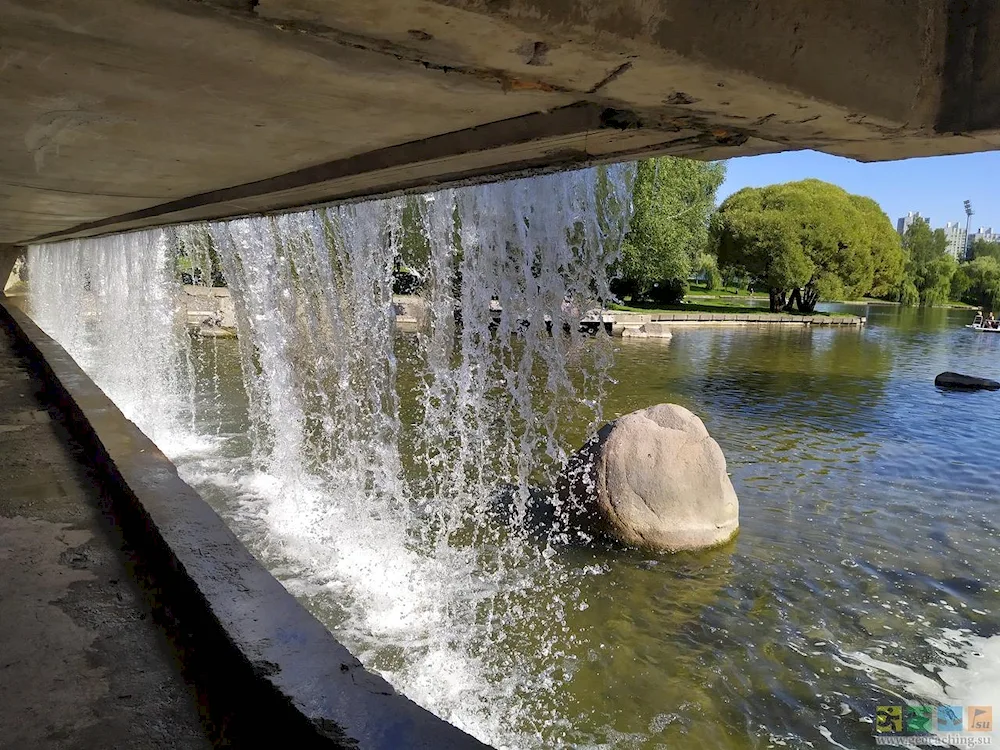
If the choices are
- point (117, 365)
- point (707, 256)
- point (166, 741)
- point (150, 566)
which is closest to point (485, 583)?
point (150, 566)

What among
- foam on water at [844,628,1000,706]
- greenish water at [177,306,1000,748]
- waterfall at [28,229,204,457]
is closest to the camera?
greenish water at [177,306,1000,748]

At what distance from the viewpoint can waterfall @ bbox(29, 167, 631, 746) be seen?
17.4 feet

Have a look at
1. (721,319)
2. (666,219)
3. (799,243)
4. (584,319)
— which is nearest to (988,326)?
(799,243)

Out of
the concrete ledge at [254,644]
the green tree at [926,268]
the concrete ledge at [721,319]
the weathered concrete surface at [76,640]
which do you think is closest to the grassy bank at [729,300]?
the concrete ledge at [721,319]

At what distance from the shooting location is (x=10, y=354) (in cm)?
981

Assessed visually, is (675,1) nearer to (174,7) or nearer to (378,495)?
(174,7)

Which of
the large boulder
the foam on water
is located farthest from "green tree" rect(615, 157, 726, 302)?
the foam on water

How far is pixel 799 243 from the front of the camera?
159 feet

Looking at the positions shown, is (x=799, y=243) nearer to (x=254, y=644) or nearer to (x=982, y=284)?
(x=982, y=284)

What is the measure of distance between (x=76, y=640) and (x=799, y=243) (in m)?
52.0

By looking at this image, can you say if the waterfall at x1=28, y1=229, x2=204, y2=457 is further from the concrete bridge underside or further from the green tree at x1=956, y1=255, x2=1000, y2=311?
the green tree at x1=956, y1=255, x2=1000, y2=311

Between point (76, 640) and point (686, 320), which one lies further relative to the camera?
point (686, 320)

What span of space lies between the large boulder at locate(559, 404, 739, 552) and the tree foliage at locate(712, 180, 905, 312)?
145 ft

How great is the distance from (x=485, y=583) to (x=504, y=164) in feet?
16.4
